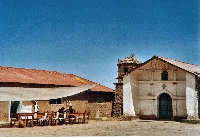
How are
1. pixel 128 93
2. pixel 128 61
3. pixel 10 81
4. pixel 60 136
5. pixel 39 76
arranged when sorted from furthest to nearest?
1. pixel 128 61
2. pixel 39 76
3. pixel 128 93
4. pixel 10 81
5. pixel 60 136

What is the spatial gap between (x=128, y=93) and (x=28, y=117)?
8.97m

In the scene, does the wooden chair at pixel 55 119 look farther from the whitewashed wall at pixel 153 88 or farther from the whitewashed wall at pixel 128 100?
the whitewashed wall at pixel 153 88

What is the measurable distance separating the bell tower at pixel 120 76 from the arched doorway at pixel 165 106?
13.5 feet

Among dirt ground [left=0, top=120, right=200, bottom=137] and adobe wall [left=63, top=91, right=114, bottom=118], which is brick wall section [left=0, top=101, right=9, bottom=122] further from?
adobe wall [left=63, top=91, right=114, bottom=118]

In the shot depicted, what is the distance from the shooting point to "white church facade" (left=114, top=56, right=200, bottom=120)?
2316cm

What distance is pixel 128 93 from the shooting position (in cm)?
2427

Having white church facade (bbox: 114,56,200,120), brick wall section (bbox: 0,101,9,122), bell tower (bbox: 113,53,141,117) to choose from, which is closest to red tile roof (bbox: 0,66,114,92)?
brick wall section (bbox: 0,101,9,122)

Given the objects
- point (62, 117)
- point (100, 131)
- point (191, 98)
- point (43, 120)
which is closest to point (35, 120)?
point (43, 120)

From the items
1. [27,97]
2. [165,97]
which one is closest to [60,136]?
[27,97]

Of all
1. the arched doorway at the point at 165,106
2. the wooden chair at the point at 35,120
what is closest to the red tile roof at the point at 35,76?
the wooden chair at the point at 35,120

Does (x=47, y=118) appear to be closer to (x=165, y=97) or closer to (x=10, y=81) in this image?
(x=10, y=81)

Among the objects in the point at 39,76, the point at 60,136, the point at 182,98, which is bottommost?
the point at 60,136

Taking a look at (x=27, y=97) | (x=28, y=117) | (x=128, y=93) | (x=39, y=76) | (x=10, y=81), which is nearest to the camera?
(x=27, y=97)

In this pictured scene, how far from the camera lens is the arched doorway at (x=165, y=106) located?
2403 cm
